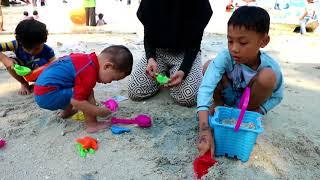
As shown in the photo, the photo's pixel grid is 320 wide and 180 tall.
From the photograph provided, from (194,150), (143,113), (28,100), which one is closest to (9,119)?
(28,100)

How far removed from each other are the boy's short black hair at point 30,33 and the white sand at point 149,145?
1.48 ft

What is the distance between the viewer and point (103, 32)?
21.1ft

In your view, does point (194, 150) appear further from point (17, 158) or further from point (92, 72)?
point (17, 158)

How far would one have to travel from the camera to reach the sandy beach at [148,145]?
6.16 feet

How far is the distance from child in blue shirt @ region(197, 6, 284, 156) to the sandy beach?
20 centimetres

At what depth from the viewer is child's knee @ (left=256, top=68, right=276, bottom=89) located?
210 cm

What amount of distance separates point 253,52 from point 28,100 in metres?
1.83

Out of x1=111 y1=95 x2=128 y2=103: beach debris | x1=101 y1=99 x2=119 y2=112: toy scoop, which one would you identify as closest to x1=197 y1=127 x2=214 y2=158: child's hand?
x1=101 y1=99 x2=119 y2=112: toy scoop

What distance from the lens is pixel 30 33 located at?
2.78 m

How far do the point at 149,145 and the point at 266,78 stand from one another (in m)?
0.78

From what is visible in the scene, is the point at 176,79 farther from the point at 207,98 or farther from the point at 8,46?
the point at 8,46

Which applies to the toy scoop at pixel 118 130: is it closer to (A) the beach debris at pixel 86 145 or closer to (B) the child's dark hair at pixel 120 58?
(A) the beach debris at pixel 86 145

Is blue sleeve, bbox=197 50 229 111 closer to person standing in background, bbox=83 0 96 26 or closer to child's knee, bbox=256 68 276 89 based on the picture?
child's knee, bbox=256 68 276 89

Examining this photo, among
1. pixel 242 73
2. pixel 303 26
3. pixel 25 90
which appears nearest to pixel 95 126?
pixel 242 73
